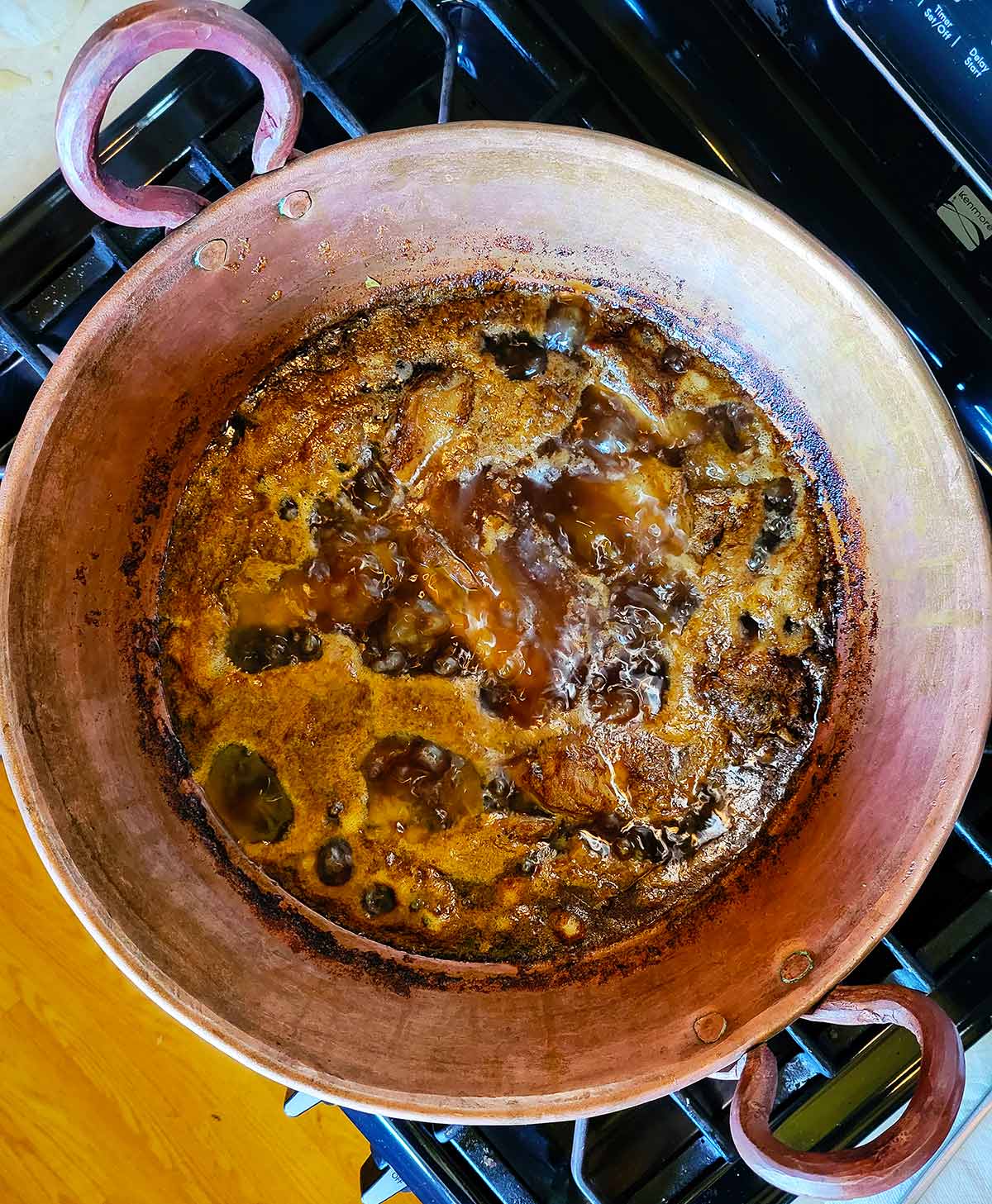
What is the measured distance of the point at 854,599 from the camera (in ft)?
3.39

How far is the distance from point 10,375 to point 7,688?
15.3 inches

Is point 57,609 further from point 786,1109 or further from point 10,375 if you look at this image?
point 786,1109

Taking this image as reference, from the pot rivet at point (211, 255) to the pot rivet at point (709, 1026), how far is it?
2.98 feet

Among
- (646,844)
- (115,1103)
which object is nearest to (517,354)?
(646,844)

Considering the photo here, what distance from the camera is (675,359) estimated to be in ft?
3.43

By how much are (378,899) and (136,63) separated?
85cm

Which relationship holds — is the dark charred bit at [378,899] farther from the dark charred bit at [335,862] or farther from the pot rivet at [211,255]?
the pot rivet at [211,255]

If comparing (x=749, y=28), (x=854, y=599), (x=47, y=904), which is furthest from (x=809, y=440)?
(x=47, y=904)

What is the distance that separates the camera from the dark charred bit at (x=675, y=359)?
3.42ft

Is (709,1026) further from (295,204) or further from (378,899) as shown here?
(295,204)

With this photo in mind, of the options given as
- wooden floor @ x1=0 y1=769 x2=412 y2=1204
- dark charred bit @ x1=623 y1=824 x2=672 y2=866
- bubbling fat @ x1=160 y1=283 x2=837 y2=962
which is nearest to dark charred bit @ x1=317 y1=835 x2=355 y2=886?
bubbling fat @ x1=160 y1=283 x2=837 y2=962

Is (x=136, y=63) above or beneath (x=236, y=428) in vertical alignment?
above

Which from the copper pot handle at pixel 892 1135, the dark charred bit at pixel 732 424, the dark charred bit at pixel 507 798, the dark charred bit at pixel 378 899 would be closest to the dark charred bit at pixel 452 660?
the dark charred bit at pixel 507 798

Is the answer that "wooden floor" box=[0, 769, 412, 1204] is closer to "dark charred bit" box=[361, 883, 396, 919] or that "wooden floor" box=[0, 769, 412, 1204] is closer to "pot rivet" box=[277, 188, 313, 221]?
"dark charred bit" box=[361, 883, 396, 919]
